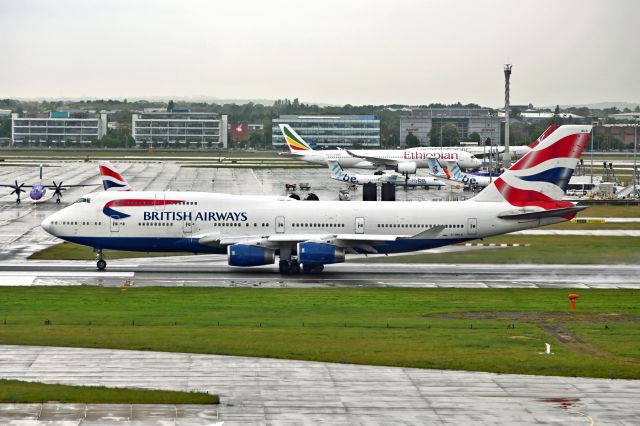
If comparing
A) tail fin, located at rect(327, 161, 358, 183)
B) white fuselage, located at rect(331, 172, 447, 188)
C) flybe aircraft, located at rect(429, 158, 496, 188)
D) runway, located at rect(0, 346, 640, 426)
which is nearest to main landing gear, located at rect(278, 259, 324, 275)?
runway, located at rect(0, 346, 640, 426)

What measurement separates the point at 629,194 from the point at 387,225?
63.9 metres

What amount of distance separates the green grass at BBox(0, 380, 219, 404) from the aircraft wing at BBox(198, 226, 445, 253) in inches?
1084

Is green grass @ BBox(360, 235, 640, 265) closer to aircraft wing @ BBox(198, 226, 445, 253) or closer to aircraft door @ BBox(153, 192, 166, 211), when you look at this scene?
aircraft wing @ BBox(198, 226, 445, 253)

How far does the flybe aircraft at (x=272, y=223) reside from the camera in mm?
57906

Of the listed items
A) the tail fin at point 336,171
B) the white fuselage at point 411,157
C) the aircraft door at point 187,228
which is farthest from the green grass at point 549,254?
the white fuselage at point 411,157

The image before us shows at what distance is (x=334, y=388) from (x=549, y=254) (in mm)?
38415

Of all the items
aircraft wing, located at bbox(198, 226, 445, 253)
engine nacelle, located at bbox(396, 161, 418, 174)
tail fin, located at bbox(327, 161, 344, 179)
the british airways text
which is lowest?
aircraft wing, located at bbox(198, 226, 445, 253)

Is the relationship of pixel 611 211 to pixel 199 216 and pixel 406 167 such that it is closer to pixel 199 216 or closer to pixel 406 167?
pixel 199 216

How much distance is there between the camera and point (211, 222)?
5822cm

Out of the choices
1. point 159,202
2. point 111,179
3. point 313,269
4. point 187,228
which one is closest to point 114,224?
point 159,202

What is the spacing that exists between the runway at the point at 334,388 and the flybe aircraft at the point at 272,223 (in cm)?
2334

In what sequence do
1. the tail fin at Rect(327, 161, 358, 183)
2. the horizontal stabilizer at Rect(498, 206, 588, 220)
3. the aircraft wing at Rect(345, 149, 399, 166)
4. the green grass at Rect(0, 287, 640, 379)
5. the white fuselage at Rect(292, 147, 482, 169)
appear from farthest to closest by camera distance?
the white fuselage at Rect(292, 147, 482, 169) → the aircraft wing at Rect(345, 149, 399, 166) → the tail fin at Rect(327, 161, 358, 183) → the horizontal stabilizer at Rect(498, 206, 588, 220) → the green grass at Rect(0, 287, 640, 379)

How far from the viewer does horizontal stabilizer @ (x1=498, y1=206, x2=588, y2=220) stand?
57.6 metres

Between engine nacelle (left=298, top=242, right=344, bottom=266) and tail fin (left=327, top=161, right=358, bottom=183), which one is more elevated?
tail fin (left=327, top=161, right=358, bottom=183)
